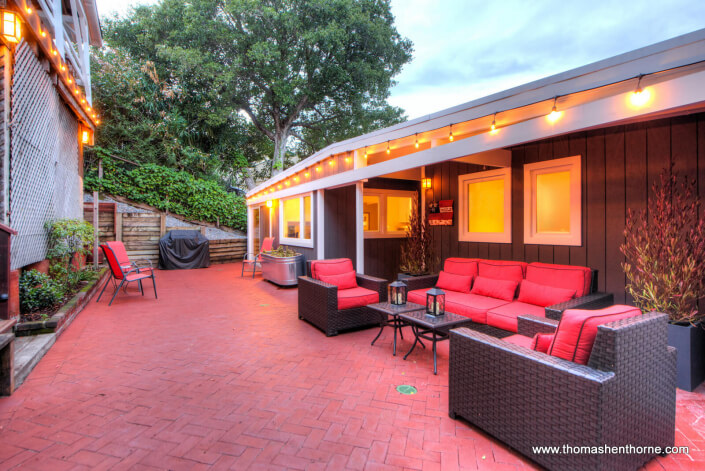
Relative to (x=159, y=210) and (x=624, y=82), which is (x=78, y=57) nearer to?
(x=159, y=210)

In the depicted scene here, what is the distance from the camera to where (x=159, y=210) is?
455 inches

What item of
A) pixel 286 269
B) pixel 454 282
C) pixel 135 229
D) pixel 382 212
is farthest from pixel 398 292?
pixel 135 229

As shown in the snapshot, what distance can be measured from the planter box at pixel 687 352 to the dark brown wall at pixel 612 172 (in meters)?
0.93

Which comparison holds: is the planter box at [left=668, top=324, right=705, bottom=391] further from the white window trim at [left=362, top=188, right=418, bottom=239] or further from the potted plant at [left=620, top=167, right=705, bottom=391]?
the white window trim at [left=362, top=188, right=418, bottom=239]

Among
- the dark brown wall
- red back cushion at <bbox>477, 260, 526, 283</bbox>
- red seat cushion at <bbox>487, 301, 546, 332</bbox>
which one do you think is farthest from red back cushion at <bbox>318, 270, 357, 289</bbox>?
the dark brown wall

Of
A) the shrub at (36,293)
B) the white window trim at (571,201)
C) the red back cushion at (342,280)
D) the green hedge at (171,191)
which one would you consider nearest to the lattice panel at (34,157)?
the shrub at (36,293)

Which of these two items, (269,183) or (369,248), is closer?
(369,248)

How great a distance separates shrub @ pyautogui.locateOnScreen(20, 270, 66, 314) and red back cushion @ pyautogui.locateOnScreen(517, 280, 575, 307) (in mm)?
5632

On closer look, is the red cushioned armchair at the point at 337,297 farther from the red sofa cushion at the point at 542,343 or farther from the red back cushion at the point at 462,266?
the red sofa cushion at the point at 542,343

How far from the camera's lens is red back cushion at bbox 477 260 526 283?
4000mm

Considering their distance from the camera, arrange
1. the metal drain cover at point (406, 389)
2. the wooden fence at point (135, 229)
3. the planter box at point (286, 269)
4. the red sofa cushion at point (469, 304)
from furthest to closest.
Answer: the wooden fence at point (135, 229) → the planter box at point (286, 269) → the red sofa cushion at point (469, 304) → the metal drain cover at point (406, 389)

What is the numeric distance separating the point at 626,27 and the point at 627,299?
18371 mm

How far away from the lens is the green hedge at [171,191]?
11.1m

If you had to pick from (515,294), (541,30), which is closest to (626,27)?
(541,30)
